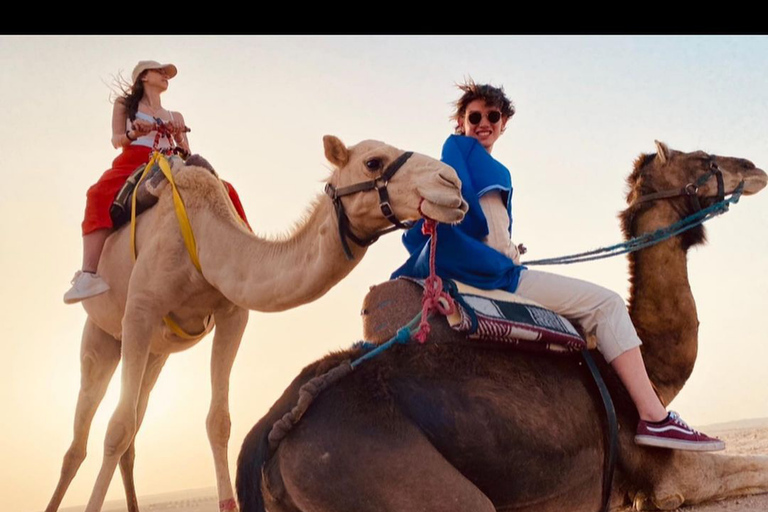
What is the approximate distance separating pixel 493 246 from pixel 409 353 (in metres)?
1.15

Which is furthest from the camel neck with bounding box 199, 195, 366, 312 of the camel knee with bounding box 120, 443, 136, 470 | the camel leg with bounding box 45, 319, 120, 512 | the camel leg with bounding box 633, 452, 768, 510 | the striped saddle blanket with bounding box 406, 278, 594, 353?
the camel knee with bounding box 120, 443, 136, 470

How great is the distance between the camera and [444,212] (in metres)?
4.41

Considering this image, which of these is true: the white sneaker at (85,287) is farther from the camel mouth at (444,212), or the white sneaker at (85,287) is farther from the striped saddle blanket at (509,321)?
the camel mouth at (444,212)

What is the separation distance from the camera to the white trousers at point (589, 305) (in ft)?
15.9

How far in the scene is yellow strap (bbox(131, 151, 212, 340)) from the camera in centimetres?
675

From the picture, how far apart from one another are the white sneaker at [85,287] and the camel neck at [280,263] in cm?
131

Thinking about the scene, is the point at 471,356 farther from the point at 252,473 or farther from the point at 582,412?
the point at 252,473

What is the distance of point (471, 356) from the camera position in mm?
4262

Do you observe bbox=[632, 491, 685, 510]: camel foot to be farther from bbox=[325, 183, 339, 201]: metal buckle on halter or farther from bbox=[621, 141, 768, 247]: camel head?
bbox=[325, 183, 339, 201]: metal buckle on halter

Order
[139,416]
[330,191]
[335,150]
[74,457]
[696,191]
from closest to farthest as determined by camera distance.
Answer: [335,150], [330,191], [696,191], [74,457], [139,416]

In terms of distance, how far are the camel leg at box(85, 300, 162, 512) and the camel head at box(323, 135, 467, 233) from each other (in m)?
2.54

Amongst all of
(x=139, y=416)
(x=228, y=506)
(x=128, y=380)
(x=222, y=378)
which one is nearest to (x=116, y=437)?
(x=128, y=380)

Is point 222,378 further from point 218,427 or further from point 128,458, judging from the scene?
point 128,458

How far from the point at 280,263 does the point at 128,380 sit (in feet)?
6.26
